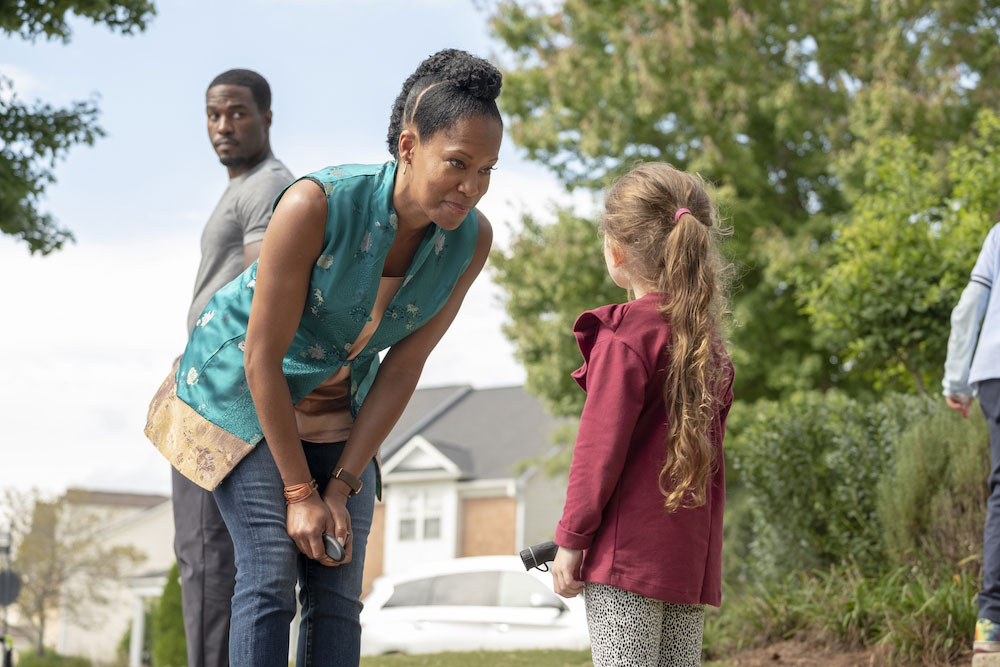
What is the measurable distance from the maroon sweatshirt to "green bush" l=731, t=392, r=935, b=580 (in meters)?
4.54

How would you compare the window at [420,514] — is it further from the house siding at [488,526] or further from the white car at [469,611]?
the white car at [469,611]

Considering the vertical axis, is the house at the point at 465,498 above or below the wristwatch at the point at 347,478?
above

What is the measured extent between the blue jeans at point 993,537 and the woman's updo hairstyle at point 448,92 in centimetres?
248

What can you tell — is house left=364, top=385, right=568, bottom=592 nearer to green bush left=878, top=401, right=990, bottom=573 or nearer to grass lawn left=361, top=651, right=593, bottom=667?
green bush left=878, top=401, right=990, bottom=573

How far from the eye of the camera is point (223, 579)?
296 cm

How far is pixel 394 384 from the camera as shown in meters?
2.60

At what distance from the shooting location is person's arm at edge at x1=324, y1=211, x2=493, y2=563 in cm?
246

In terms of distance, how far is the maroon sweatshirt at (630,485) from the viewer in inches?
93.3

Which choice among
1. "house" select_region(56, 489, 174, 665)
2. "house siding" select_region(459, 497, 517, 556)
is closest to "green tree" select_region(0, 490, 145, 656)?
"house" select_region(56, 489, 174, 665)

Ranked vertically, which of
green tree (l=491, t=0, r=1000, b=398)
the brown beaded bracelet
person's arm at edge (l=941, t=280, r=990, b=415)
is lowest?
the brown beaded bracelet

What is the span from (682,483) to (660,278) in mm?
546

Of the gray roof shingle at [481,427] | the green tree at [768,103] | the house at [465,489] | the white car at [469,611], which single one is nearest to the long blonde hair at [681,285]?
the white car at [469,611]

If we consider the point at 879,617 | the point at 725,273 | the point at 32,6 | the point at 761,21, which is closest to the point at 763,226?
the point at 761,21

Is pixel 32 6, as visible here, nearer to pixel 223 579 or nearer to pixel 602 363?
pixel 223 579
